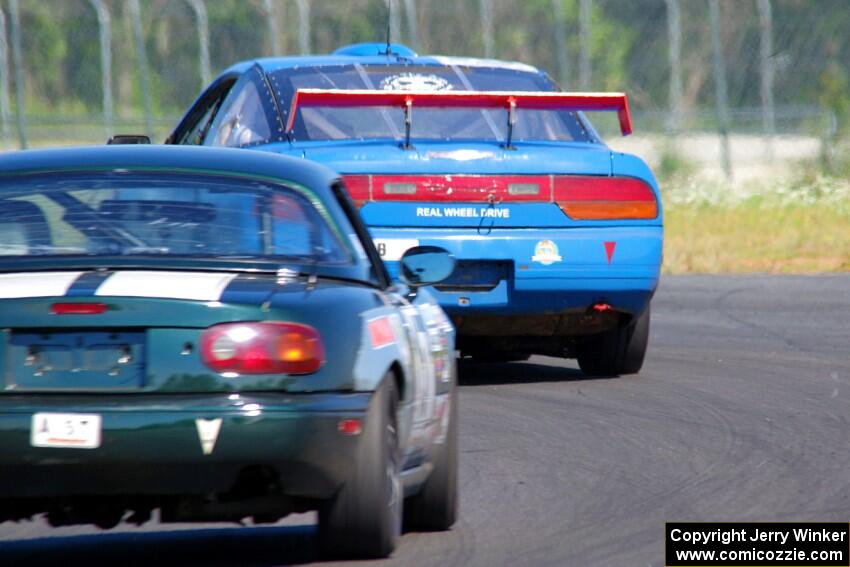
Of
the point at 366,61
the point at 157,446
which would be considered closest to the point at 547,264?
the point at 366,61

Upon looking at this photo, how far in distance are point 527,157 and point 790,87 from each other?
18639mm

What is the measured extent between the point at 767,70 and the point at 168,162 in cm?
2177

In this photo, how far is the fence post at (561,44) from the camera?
27.8m

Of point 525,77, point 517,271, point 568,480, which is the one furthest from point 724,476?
point 525,77

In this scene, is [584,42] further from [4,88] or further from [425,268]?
[425,268]

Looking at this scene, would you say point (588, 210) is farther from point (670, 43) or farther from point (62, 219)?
point (670, 43)

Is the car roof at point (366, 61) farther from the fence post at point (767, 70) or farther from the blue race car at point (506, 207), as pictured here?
the fence post at point (767, 70)

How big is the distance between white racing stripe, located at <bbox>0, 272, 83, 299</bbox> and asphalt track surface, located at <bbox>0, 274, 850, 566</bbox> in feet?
3.10

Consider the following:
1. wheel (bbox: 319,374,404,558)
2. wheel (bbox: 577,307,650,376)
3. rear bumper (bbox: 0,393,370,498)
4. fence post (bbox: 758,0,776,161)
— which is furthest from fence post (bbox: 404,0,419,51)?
rear bumper (bbox: 0,393,370,498)

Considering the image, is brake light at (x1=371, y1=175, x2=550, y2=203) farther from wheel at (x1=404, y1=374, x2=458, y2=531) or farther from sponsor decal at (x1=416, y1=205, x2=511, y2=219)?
wheel at (x1=404, y1=374, x2=458, y2=531)

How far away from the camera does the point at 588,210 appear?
9750mm

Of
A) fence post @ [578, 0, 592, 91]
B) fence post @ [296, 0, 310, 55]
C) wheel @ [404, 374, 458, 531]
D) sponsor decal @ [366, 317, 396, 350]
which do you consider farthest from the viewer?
fence post @ [296, 0, 310, 55]

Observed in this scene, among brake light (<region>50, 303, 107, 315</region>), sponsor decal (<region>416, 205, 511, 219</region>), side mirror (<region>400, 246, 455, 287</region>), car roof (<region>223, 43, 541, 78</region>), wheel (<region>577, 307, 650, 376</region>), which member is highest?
car roof (<region>223, 43, 541, 78</region>)

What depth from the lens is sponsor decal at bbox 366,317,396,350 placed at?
214 inches
